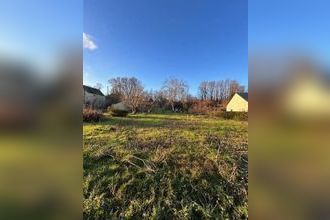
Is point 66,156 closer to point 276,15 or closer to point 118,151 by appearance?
point 276,15

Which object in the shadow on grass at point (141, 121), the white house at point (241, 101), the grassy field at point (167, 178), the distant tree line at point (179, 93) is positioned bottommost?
the grassy field at point (167, 178)

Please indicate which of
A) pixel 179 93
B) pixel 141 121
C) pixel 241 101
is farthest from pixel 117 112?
pixel 241 101

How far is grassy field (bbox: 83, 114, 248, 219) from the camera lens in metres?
2.39

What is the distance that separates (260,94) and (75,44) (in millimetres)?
1139

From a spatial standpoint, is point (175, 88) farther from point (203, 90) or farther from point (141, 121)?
point (141, 121)

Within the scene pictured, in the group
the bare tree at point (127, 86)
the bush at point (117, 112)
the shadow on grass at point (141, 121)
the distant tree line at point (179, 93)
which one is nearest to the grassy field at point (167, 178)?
the distant tree line at point (179, 93)

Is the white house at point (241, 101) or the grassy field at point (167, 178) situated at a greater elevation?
the white house at point (241, 101)

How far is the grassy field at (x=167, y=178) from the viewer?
94.3 inches

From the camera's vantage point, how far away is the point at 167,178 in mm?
2992

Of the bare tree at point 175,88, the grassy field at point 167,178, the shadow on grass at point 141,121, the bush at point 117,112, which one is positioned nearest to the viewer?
the grassy field at point 167,178

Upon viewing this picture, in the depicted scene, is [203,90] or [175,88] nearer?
[203,90]

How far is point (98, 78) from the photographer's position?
9.71ft

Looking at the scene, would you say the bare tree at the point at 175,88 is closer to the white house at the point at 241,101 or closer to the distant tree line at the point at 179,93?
the distant tree line at the point at 179,93

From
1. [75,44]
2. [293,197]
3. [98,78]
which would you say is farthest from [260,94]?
[98,78]
